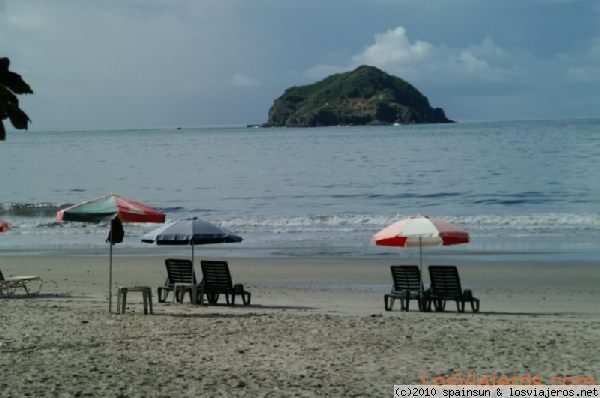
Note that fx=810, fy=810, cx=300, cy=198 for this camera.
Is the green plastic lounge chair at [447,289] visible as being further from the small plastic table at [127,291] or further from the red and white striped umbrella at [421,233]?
the small plastic table at [127,291]

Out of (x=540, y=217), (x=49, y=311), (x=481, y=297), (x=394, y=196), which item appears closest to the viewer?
(x=49, y=311)

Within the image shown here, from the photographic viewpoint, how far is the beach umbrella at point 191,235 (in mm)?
14094

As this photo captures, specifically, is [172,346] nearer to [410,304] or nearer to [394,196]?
[410,304]

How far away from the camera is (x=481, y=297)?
1554 cm

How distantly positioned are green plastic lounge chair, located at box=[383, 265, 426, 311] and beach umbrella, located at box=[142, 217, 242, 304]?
284 cm

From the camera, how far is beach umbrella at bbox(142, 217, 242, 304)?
555 inches

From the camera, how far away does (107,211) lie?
12.8 meters

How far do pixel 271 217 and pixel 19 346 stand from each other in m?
25.0

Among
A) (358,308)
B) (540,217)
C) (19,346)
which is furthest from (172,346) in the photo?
(540,217)

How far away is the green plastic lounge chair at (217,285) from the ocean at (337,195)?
7436mm

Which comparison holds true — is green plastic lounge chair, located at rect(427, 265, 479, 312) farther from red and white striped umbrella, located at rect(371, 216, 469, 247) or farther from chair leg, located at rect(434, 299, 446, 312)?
red and white striped umbrella, located at rect(371, 216, 469, 247)

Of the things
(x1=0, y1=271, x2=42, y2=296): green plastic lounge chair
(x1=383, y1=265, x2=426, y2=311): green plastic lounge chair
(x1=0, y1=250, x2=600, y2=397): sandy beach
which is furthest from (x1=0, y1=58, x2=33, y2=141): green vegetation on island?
(x1=0, y1=271, x2=42, y2=296): green plastic lounge chair

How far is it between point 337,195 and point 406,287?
98.9ft

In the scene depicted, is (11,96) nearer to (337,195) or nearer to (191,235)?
(191,235)
